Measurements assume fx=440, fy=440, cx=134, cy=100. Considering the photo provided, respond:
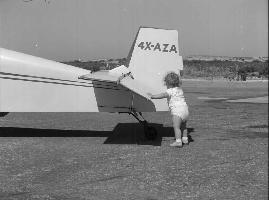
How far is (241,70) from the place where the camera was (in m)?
4.45

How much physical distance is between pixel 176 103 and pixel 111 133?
242 centimetres

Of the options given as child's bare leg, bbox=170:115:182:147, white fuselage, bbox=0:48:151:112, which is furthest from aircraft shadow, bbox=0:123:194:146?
white fuselage, bbox=0:48:151:112

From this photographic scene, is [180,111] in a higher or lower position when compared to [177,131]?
higher

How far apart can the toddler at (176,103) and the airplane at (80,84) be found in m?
0.52

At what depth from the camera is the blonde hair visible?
892 centimetres

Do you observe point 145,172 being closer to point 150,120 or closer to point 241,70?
point 241,70

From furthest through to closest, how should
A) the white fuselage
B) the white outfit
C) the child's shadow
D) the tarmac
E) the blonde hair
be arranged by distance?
the child's shadow
the white fuselage
the blonde hair
the white outfit
the tarmac

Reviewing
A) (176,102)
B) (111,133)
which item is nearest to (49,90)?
(111,133)

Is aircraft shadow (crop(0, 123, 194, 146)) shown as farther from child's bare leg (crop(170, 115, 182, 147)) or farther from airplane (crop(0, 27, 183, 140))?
child's bare leg (crop(170, 115, 182, 147))

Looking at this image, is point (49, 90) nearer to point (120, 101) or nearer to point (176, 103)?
point (120, 101)

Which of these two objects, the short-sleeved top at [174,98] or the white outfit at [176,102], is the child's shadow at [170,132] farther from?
the short-sleeved top at [174,98]

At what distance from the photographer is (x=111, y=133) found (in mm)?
10664

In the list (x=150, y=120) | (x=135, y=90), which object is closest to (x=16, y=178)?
(x=135, y=90)

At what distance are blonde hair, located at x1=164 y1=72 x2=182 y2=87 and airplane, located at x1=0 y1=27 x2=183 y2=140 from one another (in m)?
0.45
